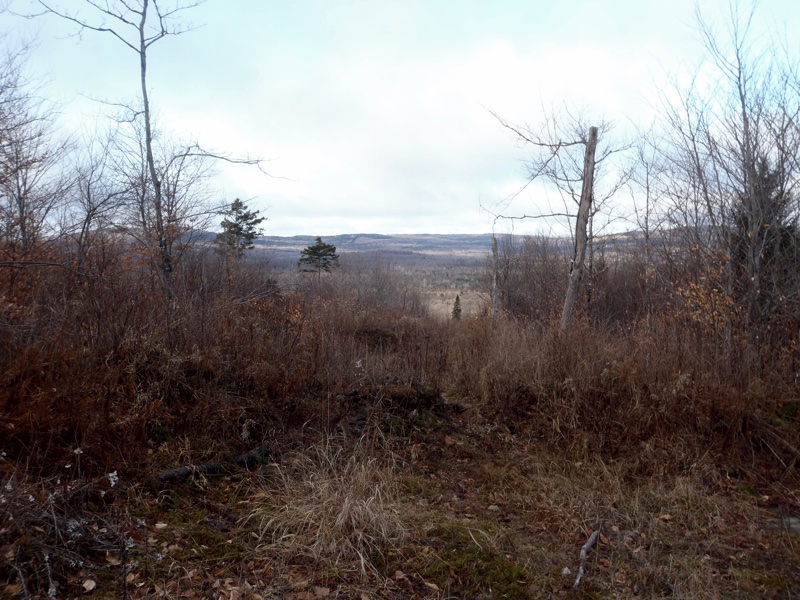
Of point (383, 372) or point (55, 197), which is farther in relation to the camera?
point (55, 197)

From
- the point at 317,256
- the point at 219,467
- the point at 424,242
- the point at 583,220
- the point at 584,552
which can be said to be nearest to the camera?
the point at 584,552

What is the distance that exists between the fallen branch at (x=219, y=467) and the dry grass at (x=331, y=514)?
316 mm

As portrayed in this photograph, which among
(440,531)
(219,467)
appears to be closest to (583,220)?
(440,531)

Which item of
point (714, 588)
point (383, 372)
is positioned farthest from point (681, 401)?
point (383, 372)

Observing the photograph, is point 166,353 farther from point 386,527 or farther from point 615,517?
point 615,517

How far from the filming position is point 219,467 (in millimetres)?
5102

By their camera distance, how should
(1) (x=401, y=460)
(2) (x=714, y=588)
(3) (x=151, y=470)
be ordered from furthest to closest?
(1) (x=401, y=460)
(3) (x=151, y=470)
(2) (x=714, y=588)

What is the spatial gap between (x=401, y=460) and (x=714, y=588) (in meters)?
3.14

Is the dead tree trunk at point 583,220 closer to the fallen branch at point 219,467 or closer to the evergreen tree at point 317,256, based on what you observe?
the fallen branch at point 219,467

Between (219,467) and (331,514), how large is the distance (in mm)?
1517

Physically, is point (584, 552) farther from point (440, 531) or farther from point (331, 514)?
point (331, 514)

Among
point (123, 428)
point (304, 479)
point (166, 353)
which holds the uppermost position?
point (166, 353)

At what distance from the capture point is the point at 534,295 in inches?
817

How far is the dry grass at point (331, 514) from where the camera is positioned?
12.6ft
